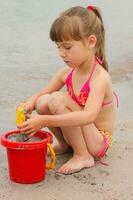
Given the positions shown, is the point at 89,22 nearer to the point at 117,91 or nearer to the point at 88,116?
the point at 88,116

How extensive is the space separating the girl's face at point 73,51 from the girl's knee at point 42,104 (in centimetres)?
25

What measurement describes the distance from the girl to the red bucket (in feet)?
0.31

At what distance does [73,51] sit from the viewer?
10.2ft

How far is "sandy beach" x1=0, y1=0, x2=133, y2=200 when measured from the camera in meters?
3.00

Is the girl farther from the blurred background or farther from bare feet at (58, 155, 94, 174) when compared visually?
the blurred background

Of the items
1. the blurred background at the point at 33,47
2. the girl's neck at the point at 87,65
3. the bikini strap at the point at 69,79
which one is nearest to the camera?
the girl's neck at the point at 87,65

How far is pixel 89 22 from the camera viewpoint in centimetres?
317

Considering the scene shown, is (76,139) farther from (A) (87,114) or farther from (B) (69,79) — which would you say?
(B) (69,79)

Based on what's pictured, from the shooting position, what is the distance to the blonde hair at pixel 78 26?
121 inches

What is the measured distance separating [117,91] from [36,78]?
83 centimetres

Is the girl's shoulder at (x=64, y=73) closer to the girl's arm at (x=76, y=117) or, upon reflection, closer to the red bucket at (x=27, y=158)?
the girl's arm at (x=76, y=117)

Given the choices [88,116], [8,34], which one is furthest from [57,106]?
[8,34]

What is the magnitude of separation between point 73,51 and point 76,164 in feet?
2.14

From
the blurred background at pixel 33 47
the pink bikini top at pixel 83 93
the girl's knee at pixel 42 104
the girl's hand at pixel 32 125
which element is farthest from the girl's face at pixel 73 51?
the blurred background at pixel 33 47
